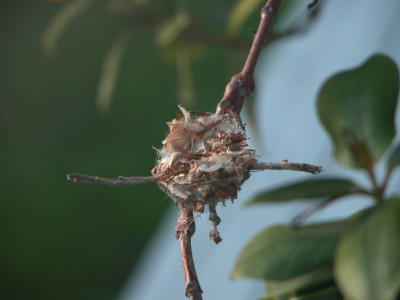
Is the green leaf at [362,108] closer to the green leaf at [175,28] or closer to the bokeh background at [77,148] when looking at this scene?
the green leaf at [175,28]

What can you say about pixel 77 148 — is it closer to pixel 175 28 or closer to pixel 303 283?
pixel 175 28

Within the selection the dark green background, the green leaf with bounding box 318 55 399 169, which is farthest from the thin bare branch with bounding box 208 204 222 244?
the dark green background

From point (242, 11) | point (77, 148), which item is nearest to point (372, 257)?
point (242, 11)

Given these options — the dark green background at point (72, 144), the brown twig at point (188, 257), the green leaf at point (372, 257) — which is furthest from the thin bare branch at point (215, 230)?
the dark green background at point (72, 144)

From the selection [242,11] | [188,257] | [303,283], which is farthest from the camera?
[242,11]

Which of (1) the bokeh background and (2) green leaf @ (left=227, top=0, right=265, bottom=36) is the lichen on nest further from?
(1) the bokeh background
